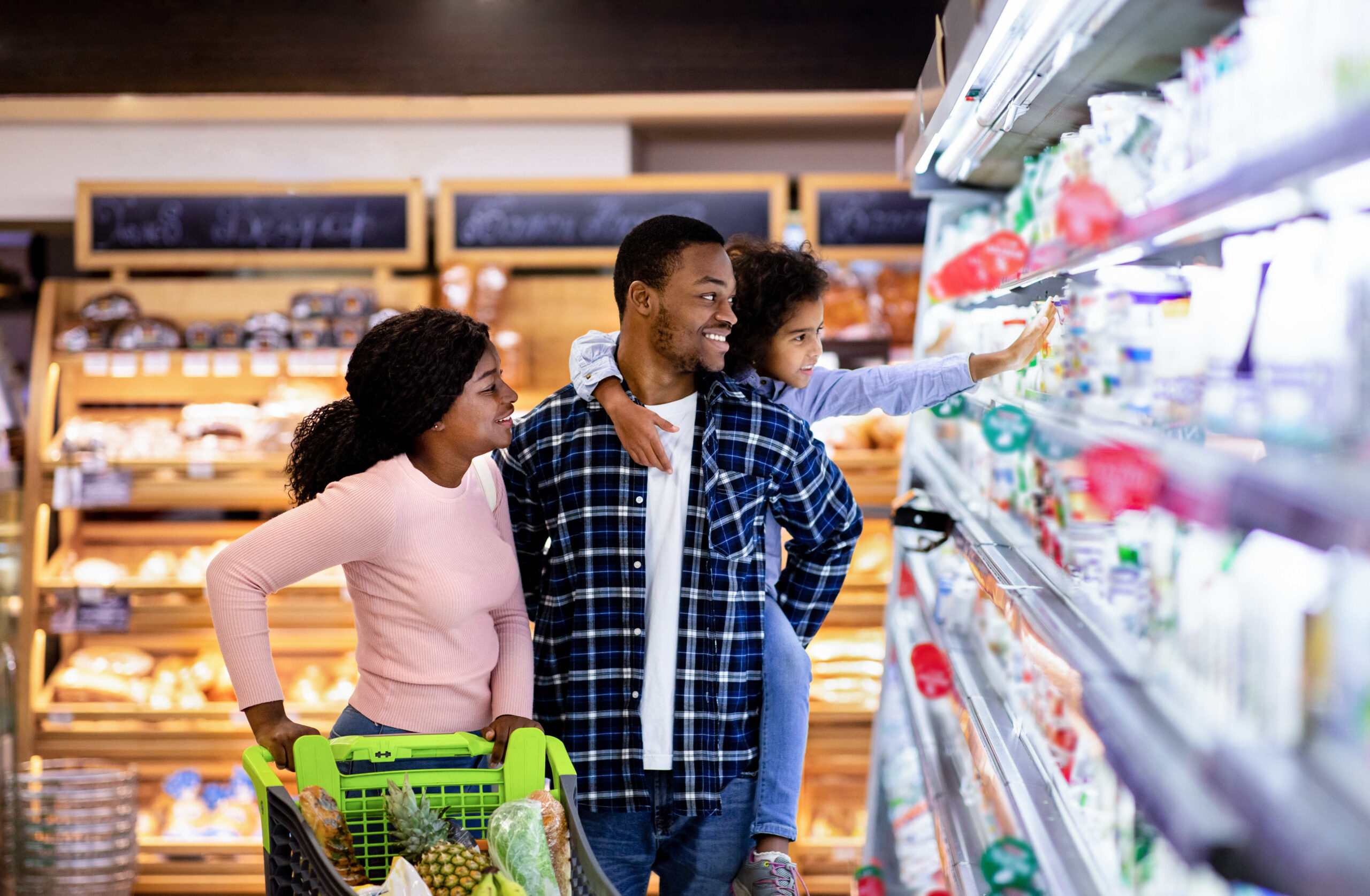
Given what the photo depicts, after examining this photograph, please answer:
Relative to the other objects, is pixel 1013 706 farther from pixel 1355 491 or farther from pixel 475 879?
pixel 1355 491

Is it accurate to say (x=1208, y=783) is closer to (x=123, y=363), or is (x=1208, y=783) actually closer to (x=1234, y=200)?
(x=1234, y=200)

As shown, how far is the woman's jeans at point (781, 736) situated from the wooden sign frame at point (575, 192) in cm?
253

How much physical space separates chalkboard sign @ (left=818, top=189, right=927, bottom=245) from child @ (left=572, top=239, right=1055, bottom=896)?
1.94 meters

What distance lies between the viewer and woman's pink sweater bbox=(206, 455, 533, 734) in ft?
5.65

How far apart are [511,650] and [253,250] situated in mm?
3077

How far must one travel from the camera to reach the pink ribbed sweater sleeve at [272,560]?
171 cm

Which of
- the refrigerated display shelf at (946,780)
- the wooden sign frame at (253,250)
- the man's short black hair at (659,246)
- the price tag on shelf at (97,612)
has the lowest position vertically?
the price tag on shelf at (97,612)

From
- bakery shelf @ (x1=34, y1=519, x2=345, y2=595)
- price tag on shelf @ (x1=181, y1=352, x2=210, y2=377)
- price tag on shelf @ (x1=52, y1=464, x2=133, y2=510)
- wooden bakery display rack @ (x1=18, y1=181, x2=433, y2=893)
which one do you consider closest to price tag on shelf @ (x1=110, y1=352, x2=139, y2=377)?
wooden bakery display rack @ (x1=18, y1=181, x2=433, y2=893)

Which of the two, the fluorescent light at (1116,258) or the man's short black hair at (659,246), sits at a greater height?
the man's short black hair at (659,246)

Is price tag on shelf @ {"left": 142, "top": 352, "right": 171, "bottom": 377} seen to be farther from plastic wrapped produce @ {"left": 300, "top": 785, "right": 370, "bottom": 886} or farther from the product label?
the product label

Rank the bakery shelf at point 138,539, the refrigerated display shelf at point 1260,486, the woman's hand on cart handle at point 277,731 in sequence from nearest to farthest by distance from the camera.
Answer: the refrigerated display shelf at point 1260,486
the woman's hand on cart handle at point 277,731
the bakery shelf at point 138,539

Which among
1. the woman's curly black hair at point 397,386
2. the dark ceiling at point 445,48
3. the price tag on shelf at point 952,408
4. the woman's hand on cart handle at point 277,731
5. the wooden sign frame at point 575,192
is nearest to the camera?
the woman's hand on cart handle at point 277,731

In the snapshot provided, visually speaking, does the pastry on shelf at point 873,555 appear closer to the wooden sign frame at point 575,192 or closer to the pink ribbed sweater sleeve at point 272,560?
the wooden sign frame at point 575,192

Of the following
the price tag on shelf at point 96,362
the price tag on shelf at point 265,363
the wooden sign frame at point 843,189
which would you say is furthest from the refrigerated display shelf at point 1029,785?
the price tag on shelf at point 96,362
